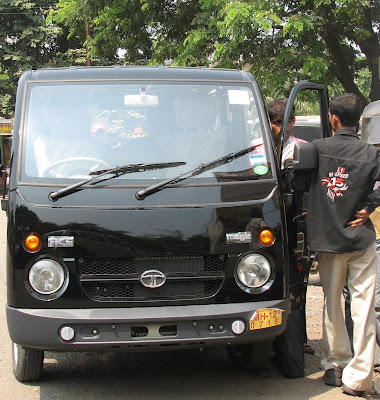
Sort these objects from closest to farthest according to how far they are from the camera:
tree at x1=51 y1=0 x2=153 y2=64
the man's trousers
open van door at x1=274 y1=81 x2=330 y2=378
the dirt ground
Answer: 1. the man's trousers
2. the dirt ground
3. open van door at x1=274 y1=81 x2=330 y2=378
4. tree at x1=51 y1=0 x2=153 y2=64

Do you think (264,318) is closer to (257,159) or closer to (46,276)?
(257,159)

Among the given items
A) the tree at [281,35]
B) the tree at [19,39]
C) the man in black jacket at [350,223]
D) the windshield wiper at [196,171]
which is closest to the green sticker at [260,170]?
the windshield wiper at [196,171]

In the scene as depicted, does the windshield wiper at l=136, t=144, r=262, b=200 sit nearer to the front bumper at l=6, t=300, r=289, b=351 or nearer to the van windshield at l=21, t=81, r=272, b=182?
the van windshield at l=21, t=81, r=272, b=182

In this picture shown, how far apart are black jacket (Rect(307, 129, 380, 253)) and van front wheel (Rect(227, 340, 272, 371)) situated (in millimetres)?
782

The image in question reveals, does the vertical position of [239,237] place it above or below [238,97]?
below

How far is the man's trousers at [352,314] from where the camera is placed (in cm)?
454

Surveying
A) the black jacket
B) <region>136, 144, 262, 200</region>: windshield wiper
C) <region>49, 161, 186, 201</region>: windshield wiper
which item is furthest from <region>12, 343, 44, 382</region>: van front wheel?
the black jacket

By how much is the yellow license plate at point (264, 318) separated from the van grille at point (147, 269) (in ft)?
0.93

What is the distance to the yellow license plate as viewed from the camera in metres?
4.32

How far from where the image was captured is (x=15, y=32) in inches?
1387

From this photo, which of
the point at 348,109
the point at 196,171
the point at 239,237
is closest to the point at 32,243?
the point at 196,171

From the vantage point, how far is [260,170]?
185 inches

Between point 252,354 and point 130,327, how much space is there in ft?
3.72

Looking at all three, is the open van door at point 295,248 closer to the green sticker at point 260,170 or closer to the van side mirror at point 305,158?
the van side mirror at point 305,158
